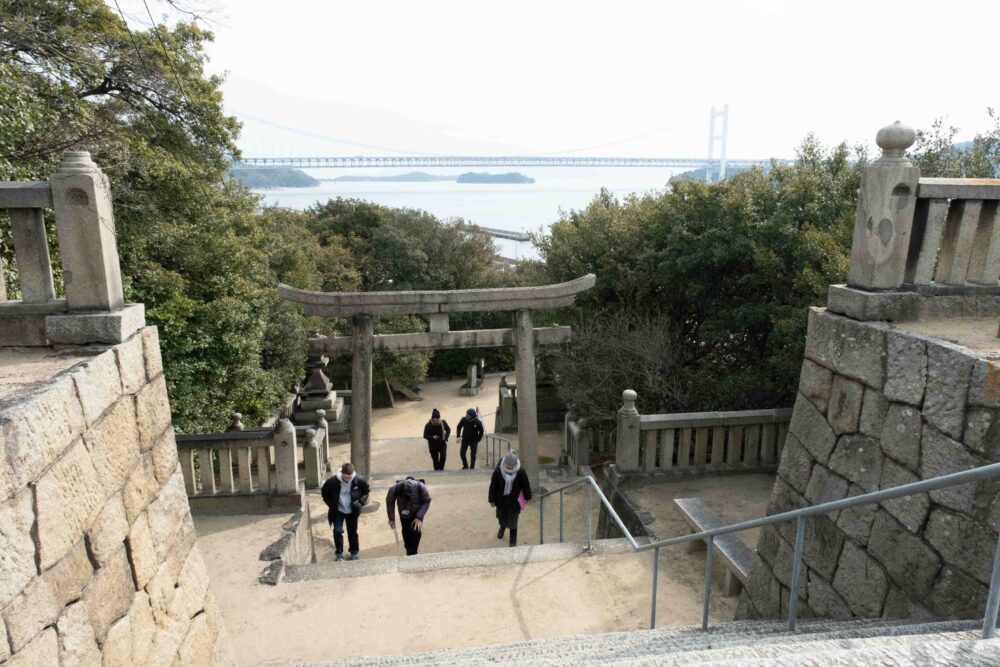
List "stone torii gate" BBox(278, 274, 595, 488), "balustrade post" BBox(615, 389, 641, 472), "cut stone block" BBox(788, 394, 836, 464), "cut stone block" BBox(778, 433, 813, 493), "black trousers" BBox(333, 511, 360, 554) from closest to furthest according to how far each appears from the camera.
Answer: "cut stone block" BBox(788, 394, 836, 464)
"cut stone block" BBox(778, 433, 813, 493)
"black trousers" BBox(333, 511, 360, 554)
"balustrade post" BBox(615, 389, 641, 472)
"stone torii gate" BBox(278, 274, 595, 488)

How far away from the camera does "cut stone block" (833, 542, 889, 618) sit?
9.41 ft

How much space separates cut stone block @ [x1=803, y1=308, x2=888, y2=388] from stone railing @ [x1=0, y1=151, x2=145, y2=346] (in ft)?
12.4

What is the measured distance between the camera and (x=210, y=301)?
9.36m

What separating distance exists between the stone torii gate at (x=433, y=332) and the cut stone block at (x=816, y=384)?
15.9 ft

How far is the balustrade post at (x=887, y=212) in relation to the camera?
3014 mm

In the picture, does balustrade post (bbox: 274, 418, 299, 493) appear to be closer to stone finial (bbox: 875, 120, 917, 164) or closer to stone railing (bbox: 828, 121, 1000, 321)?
stone railing (bbox: 828, 121, 1000, 321)

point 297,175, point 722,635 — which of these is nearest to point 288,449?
point 722,635

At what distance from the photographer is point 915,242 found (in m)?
3.24

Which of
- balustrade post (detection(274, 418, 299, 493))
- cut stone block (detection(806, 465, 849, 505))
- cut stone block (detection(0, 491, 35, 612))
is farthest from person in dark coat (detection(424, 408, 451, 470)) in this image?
cut stone block (detection(0, 491, 35, 612))

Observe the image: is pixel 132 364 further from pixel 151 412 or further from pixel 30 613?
pixel 30 613

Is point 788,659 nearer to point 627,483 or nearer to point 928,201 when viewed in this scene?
point 928,201

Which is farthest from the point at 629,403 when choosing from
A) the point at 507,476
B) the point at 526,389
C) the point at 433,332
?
the point at 433,332

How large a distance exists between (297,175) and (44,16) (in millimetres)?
106285

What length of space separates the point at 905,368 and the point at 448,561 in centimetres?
404
